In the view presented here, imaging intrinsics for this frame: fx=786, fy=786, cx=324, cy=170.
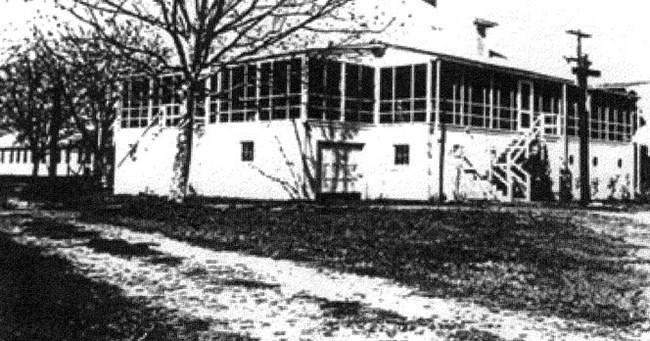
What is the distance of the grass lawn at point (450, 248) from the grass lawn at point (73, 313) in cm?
364

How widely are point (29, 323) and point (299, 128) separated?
22759 millimetres

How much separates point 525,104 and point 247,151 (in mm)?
12951

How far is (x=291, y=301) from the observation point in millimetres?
8617

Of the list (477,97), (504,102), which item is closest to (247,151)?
(477,97)

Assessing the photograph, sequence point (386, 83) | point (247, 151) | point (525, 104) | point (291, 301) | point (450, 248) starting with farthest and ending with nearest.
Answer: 1. point (525, 104)
2. point (386, 83)
3. point (247, 151)
4. point (450, 248)
5. point (291, 301)

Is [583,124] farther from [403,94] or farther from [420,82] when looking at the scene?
[403,94]

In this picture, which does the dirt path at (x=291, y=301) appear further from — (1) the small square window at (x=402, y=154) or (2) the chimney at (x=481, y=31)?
(2) the chimney at (x=481, y=31)

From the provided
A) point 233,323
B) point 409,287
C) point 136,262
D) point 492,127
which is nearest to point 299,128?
point 492,127

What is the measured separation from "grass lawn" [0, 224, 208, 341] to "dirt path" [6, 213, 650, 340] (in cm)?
31

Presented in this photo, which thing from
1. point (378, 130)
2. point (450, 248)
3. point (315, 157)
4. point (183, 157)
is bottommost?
point (450, 248)

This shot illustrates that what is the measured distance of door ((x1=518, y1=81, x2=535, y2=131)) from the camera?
34.4 metres

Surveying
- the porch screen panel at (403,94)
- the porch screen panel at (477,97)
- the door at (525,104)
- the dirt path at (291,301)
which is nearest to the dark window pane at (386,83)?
the porch screen panel at (403,94)

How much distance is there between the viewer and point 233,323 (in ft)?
24.2

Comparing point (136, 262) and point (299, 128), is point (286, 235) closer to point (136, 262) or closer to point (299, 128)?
point (136, 262)
